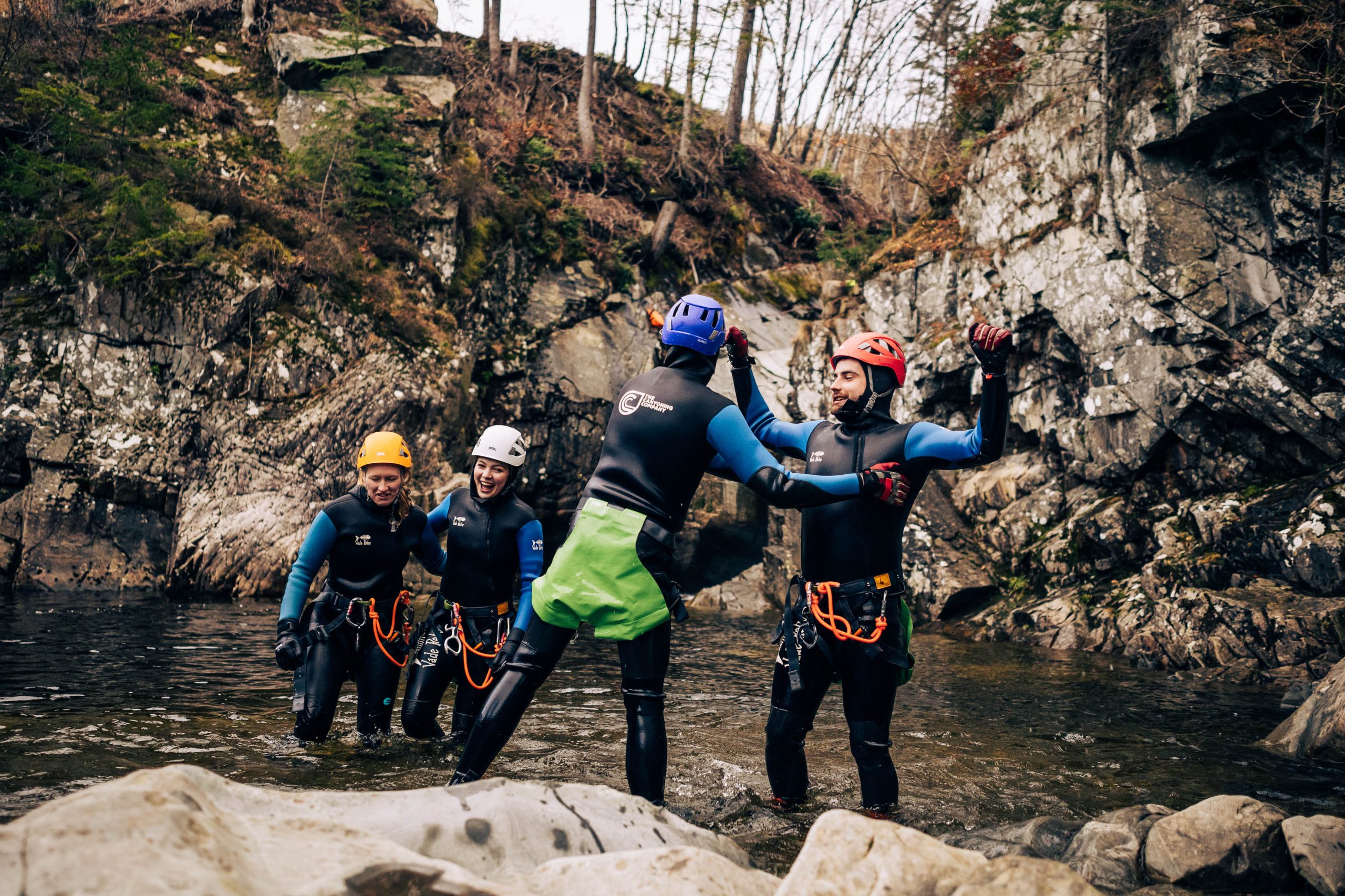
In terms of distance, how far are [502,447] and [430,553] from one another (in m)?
1.04

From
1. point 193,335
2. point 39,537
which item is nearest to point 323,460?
point 193,335

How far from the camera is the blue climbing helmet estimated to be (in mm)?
4445

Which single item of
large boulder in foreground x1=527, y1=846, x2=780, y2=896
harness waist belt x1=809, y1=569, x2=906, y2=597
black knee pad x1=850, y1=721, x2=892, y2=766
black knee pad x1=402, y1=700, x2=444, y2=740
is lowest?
black knee pad x1=402, y1=700, x2=444, y2=740

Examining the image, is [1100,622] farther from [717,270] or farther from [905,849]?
[717,270]

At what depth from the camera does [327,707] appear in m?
5.71

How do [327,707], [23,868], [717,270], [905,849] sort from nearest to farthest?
[23,868]
[905,849]
[327,707]
[717,270]

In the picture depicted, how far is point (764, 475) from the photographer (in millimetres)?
4043

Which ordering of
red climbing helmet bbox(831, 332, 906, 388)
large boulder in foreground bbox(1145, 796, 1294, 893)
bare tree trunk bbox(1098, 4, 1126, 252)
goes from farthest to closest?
bare tree trunk bbox(1098, 4, 1126, 252)
red climbing helmet bbox(831, 332, 906, 388)
large boulder in foreground bbox(1145, 796, 1294, 893)

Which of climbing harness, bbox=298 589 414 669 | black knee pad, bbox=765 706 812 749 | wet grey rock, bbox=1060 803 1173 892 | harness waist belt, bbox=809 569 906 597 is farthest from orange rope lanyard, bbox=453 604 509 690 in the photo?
wet grey rock, bbox=1060 803 1173 892

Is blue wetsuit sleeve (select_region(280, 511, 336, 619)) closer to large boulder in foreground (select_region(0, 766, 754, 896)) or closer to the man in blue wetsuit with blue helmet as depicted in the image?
the man in blue wetsuit with blue helmet

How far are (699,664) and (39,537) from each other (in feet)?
37.8

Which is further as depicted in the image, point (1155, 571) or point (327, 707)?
point (1155, 571)

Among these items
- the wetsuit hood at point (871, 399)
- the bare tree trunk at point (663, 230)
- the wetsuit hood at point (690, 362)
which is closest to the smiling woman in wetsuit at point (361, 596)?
the wetsuit hood at point (690, 362)

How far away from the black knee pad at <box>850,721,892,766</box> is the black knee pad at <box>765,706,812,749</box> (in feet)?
0.90
